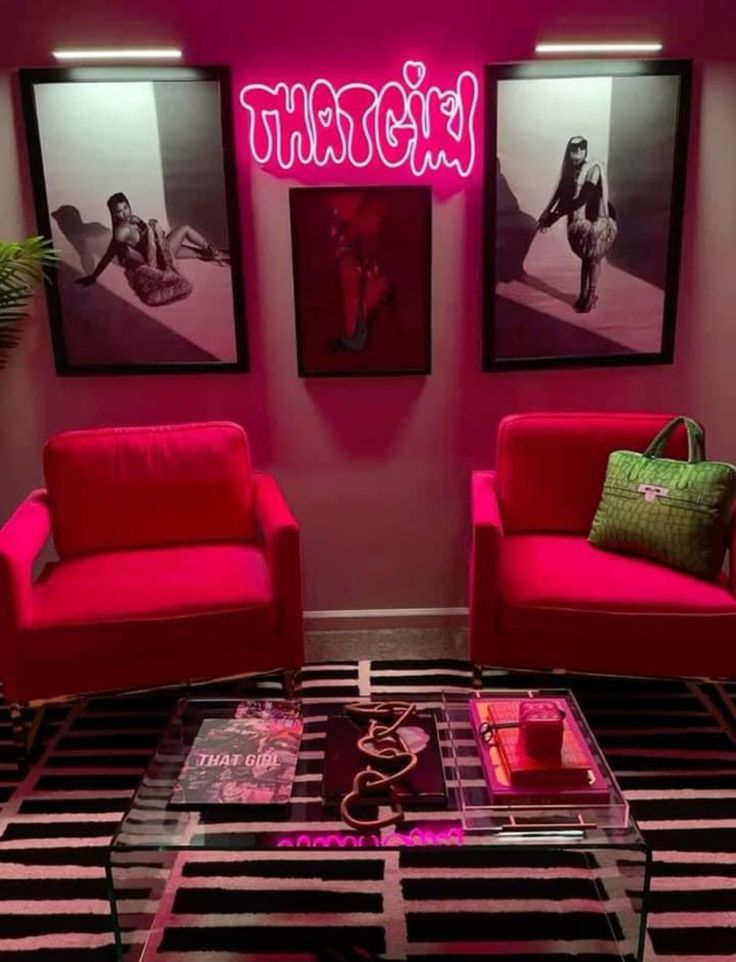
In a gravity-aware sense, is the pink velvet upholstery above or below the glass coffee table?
above

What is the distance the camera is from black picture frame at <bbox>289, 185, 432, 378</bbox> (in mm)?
2986

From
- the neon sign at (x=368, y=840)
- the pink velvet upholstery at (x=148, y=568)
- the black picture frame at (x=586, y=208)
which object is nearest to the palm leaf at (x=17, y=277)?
the pink velvet upholstery at (x=148, y=568)

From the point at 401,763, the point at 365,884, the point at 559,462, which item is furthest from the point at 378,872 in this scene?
the point at 559,462

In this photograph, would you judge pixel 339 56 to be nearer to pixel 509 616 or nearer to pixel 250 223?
pixel 250 223

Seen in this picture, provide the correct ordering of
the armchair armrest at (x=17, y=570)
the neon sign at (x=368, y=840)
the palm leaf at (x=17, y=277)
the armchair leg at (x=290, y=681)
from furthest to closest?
the palm leaf at (x=17, y=277)
the armchair leg at (x=290, y=681)
the armchair armrest at (x=17, y=570)
the neon sign at (x=368, y=840)

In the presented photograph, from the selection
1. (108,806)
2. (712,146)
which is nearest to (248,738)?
(108,806)

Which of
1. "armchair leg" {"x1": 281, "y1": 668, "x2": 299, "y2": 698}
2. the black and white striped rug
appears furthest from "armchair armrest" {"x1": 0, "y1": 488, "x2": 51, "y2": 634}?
"armchair leg" {"x1": 281, "y1": 668, "x2": 299, "y2": 698}

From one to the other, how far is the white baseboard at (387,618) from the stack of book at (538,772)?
4.65 ft

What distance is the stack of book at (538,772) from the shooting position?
1772 millimetres

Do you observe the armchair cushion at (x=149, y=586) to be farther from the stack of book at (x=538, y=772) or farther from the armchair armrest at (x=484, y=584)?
the stack of book at (x=538, y=772)

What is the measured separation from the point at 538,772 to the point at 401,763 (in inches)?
11.5

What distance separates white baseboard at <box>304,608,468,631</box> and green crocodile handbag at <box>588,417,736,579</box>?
0.79 metres

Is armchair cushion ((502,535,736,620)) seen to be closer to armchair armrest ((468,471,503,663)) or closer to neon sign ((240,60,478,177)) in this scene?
armchair armrest ((468,471,503,663))

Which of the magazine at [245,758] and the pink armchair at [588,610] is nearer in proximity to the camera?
the magazine at [245,758]
